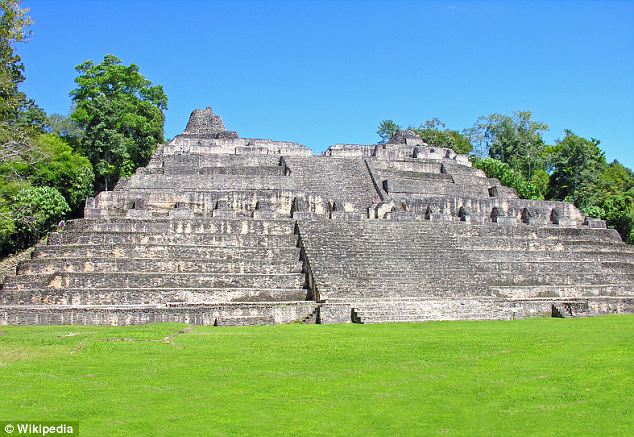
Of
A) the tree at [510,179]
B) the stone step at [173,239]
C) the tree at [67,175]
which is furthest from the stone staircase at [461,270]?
the tree at [67,175]

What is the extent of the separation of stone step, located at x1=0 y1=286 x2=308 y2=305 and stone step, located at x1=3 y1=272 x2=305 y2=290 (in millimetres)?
322

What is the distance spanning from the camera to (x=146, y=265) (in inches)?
808

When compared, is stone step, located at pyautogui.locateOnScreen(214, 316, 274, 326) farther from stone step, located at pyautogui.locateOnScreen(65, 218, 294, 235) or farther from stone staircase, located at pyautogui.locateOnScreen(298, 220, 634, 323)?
stone step, located at pyautogui.locateOnScreen(65, 218, 294, 235)

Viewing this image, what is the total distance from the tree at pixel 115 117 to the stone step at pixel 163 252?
543 inches

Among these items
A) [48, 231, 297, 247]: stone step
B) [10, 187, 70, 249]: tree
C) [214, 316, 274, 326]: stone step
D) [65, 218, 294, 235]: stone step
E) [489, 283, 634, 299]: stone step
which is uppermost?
[10, 187, 70, 249]: tree

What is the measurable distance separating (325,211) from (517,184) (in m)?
16.3

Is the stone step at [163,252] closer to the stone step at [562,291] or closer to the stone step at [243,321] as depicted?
the stone step at [243,321]

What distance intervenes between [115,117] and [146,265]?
15.9 metres

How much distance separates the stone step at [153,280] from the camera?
19.5 meters

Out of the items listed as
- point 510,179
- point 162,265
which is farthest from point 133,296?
point 510,179

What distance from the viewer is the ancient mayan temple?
62.1ft

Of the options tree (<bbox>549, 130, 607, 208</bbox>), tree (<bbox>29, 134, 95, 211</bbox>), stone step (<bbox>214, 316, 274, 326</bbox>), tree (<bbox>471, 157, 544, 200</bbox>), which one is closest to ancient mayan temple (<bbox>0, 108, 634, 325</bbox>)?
stone step (<bbox>214, 316, 274, 326</bbox>)

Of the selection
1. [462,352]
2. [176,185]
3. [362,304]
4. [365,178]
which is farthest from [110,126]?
[462,352]

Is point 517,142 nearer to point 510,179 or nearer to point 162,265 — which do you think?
point 510,179
